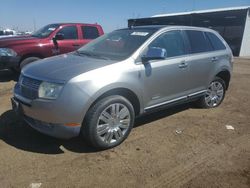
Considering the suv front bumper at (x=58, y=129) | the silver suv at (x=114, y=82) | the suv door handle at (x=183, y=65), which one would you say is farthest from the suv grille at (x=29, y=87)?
the suv door handle at (x=183, y=65)

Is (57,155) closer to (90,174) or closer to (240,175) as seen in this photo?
(90,174)

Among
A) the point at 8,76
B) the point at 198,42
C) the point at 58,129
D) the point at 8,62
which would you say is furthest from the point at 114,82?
the point at 8,76

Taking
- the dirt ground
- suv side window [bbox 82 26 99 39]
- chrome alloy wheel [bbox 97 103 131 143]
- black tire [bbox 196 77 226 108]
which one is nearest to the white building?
suv side window [bbox 82 26 99 39]

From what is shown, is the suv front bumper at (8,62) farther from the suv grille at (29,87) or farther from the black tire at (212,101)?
the black tire at (212,101)

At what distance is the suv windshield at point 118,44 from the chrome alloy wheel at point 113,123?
77cm

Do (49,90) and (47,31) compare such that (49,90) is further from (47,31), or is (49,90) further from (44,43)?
(47,31)

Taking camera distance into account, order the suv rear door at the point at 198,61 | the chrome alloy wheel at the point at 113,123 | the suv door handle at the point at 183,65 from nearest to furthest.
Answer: the chrome alloy wheel at the point at 113,123 < the suv door handle at the point at 183,65 < the suv rear door at the point at 198,61

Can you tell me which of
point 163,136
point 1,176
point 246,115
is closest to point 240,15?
point 246,115

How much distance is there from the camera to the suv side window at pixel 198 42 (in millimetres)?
5127

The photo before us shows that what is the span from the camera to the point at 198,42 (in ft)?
17.5

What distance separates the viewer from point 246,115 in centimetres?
570

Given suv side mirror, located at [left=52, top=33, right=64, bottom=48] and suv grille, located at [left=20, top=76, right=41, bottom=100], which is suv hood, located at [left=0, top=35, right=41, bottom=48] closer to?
suv side mirror, located at [left=52, top=33, right=64, bottom=48]

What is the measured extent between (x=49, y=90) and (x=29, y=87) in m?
0.40

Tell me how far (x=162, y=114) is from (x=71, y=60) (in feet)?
7.42
